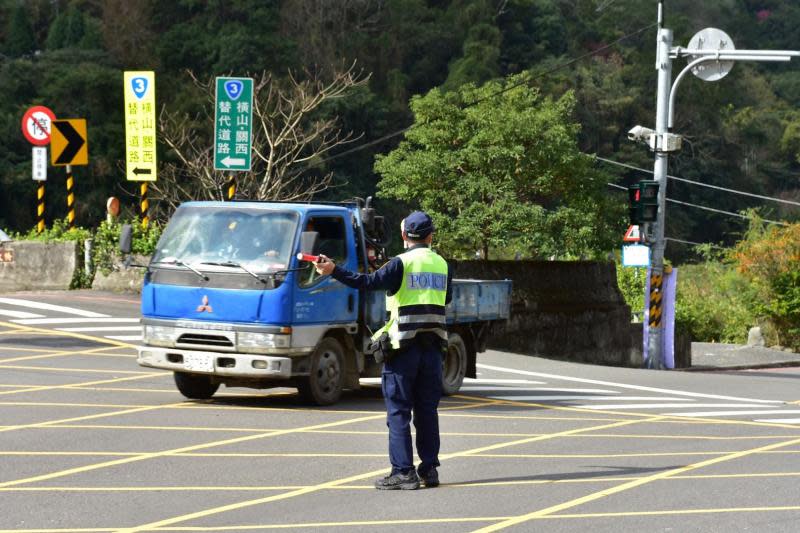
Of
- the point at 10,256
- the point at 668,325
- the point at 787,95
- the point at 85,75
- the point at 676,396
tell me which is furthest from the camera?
the point at 787,95

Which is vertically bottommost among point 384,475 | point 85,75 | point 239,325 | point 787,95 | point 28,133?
point 384,475

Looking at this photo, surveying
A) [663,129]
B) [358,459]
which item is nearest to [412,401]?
[358,459]

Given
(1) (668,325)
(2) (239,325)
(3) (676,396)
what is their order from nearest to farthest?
(2) (239,325), (3) (676,396), (1) (668,325)

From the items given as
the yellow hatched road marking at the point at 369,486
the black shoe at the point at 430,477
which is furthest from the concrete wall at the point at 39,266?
the black shoe at the point at 430,477

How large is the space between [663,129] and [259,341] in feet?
54.0

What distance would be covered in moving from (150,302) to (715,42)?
55.6ft

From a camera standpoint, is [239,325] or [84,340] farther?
[84,340]

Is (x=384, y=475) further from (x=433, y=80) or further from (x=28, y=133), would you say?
(x=433, y=80)

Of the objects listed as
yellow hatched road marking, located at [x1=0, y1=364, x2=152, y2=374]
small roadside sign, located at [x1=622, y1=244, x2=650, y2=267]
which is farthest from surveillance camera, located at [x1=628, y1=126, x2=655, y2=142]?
yellow hatched road marking, located at [x1=0, y1=364, x2=152, y2=374]

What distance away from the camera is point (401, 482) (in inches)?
388

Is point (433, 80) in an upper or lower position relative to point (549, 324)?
upper

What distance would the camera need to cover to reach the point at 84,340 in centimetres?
2064

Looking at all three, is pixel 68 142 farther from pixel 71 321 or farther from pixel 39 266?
pixel 71 321

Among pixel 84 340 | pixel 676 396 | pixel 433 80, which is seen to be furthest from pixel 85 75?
pixel 676 396
